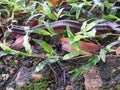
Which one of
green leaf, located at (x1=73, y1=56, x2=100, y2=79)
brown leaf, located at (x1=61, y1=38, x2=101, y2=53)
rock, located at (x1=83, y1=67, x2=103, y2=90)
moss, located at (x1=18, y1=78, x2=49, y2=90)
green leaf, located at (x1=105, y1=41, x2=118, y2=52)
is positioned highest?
green leaf, located at (x1=105, y1=41, x2=118, y2=52)

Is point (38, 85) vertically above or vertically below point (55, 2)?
below

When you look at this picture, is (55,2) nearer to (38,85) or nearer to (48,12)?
(48,12)

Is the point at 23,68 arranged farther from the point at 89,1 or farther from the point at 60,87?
the point at 89,1

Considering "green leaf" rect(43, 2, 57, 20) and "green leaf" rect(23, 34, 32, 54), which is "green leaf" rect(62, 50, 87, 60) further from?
"green leaf" rect(43, 2, 57, 20)

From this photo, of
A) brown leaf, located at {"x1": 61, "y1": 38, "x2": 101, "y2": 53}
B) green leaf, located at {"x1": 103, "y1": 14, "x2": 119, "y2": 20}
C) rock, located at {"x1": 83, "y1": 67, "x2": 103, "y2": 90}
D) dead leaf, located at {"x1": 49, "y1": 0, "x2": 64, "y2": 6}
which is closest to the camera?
rock, located at {"x1": 83, "y1": 67, "x2": 103, "y2": 90}

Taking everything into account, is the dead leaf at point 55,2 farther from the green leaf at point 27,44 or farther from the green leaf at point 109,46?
the green leaf at point 109,46

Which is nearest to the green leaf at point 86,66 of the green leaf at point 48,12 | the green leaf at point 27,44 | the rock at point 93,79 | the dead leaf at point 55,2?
the rock at point 93,79

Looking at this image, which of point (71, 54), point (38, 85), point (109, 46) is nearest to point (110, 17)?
point (109, 46)

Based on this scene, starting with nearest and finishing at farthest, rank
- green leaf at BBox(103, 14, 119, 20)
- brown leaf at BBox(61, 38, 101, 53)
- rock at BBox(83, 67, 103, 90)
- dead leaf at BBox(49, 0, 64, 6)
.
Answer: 1. rock at BBox(83, 67, 103, 90)
2. brown leaf at BBox(61, 38, 101, 53)
3. green leaf at BBox(103, 14, 119, 20)
4. dead leaf at BBox(49, 0, 64, 6)

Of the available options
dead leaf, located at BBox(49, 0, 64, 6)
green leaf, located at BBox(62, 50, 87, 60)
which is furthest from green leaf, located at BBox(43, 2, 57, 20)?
green leaf, located at BBox(62, 50, 87, 60)

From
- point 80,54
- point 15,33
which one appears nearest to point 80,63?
point 80,54
